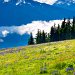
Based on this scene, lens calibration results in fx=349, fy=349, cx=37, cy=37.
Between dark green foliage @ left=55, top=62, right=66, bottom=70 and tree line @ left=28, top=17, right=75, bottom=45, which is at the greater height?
tree line @ left=28, top=17, right=75, bottom=45

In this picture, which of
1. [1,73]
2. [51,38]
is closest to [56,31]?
[51,38]

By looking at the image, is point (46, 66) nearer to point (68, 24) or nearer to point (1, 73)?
point (1, 73)

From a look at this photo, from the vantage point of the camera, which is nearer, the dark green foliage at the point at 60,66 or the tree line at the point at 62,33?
→ the dark green foliage at the point at 60,66

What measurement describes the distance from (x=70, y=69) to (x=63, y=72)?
0.51 m

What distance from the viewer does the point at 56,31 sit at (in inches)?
6388

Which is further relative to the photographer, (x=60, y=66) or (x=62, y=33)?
(x=62, y=33)

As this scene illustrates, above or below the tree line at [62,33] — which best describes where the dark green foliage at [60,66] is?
below

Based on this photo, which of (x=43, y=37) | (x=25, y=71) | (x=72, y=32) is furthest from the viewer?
(x=43, y=37)

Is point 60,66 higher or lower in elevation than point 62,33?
lower

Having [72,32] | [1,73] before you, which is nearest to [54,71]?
[1,73]

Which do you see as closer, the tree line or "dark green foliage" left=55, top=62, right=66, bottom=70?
"dark green foliage" left=55, top=62, right=66, bottom=70

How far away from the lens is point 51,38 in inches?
6452

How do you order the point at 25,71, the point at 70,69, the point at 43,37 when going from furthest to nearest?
the point at 43,37 < the point at 25,71 < the point at 70,69

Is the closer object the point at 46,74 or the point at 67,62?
the point at 46,74
